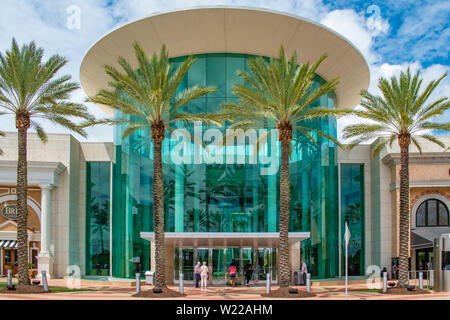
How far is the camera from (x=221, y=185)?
34812 mm

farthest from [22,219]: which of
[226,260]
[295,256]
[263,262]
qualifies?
[295,256]

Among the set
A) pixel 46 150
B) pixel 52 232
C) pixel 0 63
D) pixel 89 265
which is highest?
pixel 0 63

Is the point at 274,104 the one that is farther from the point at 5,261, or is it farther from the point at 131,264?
the point at 5,261

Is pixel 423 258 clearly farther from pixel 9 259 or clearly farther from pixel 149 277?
pixel 9 259

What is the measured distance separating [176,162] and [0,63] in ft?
41.0

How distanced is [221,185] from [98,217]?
11.6m

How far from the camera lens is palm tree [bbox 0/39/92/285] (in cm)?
2622

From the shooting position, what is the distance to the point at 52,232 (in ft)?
125

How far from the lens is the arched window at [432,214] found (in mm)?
37562

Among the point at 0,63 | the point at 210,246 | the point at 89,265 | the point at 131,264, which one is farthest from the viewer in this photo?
the point at 89,265

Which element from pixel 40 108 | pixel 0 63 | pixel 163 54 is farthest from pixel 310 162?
pixel 0 63

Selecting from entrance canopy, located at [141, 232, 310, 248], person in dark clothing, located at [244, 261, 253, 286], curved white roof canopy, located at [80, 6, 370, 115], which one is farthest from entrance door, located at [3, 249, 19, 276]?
person in dark clothing, located at [244, 261, 253, 286]

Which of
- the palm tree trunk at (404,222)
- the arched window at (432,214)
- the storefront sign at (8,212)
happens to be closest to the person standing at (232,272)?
the palm tree trunk at (404,222)

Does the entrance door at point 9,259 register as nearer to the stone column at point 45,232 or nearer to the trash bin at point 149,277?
the stone column at point 45,232
